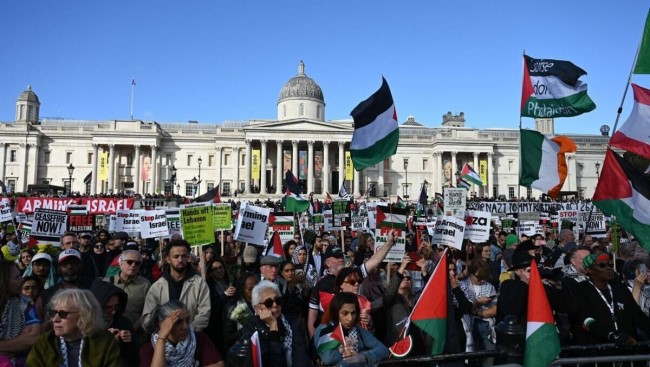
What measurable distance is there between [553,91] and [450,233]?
3365mm

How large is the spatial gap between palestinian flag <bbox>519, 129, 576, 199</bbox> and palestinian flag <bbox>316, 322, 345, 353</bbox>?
6.16 m

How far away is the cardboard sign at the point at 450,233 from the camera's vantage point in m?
8.89

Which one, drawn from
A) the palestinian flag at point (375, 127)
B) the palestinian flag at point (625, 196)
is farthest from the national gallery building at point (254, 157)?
the palestinian flag at point (625, 196)

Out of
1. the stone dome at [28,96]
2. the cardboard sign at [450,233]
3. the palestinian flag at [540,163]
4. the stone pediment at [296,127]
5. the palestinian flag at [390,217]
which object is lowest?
the cardboard sign at [450,233]

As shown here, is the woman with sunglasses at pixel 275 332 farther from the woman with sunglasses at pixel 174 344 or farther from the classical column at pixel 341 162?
the classical column at pixel 341 162

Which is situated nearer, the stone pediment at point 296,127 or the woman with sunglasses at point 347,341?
the woman with sunglasses at point 347,341

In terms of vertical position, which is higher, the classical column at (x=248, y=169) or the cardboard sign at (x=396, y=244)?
the classical column at (x=248, y=169)

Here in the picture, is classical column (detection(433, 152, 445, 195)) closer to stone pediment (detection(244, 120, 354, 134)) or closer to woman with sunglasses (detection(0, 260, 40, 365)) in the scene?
stone pediment (detection(244, 120, 354, 134))

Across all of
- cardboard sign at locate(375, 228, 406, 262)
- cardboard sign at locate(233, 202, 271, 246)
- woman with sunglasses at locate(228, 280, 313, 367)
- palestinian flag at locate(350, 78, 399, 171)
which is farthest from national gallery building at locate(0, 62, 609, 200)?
woman with sunglasses at locate(228, 280, 313, 367)

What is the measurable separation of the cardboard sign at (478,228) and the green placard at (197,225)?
5559 mm

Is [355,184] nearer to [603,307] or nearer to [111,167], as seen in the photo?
[111,167]

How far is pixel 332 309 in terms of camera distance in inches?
163

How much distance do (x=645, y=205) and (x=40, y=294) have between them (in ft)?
23.8

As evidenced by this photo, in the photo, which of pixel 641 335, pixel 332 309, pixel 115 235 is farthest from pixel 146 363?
pixel 115 235
